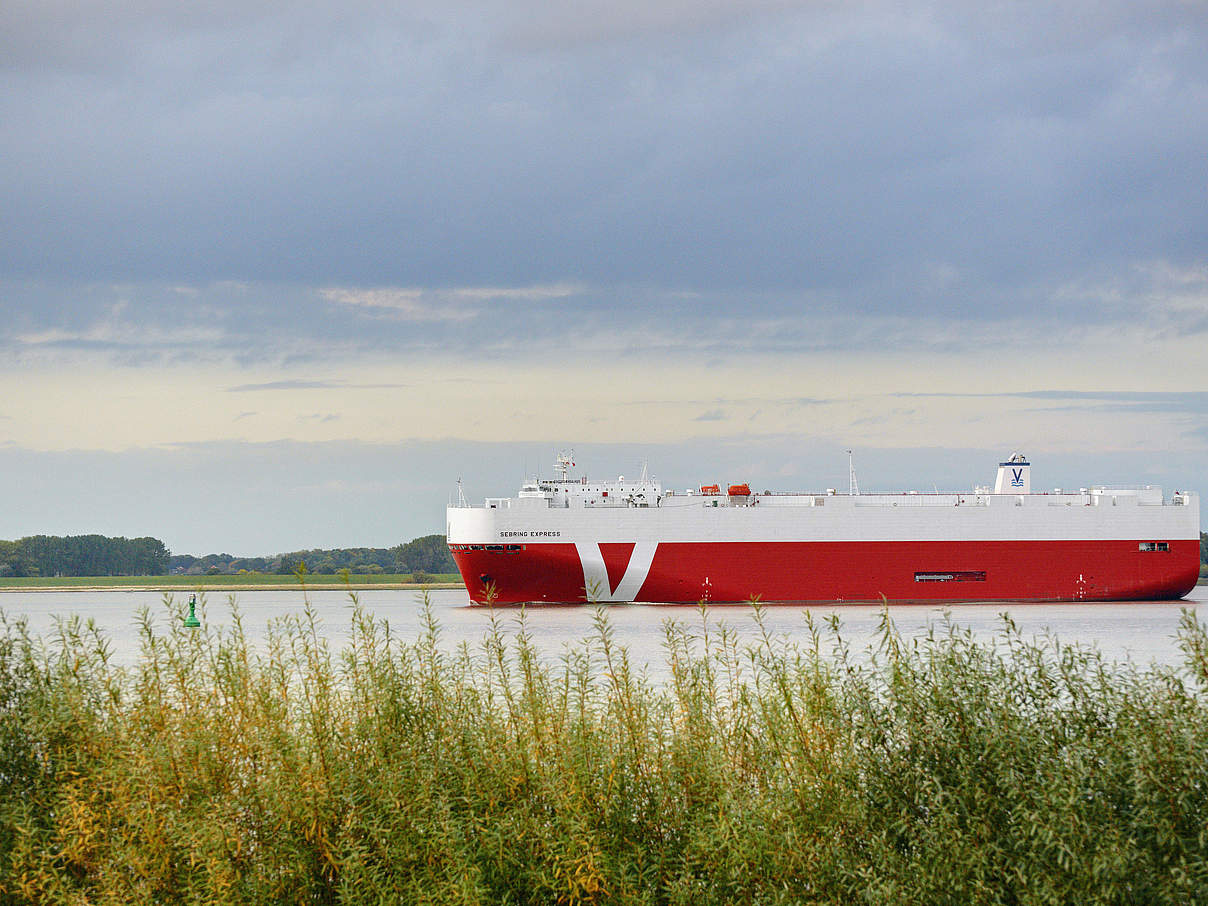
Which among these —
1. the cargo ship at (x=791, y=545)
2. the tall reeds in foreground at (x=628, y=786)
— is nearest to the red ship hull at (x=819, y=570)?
the cargo ship at (x=791, y=545)

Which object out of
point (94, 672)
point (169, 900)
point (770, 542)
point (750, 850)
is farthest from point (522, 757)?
point (770, 542)

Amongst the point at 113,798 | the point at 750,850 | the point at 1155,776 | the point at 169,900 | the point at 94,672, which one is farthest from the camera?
the point at 94,672

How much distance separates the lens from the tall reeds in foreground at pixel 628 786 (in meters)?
5.89

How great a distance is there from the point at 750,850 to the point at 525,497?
30544mm

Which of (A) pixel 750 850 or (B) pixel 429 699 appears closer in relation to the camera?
(A) pixel 750 850

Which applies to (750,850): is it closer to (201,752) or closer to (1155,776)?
(1155,776)

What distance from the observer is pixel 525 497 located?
120 feet

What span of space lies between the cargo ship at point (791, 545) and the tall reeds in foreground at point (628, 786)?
27748 millimetres

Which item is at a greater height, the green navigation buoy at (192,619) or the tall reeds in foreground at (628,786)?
the green navigation buoy at (192,619)

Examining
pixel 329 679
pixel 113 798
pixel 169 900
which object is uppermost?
pixel 329 679

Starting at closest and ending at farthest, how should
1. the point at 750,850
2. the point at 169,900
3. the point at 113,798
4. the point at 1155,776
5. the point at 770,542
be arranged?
the point at 1155,776 → the point at 750,850 → the point at 169,900 → the point at 113,798 → the point at 770,542

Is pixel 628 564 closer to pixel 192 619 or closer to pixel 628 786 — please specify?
pixel 192 619

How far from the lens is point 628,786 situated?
6.90 m

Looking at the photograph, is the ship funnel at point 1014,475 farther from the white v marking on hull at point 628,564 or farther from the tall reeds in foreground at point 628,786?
the tall reeds in foreground at point 628,786
